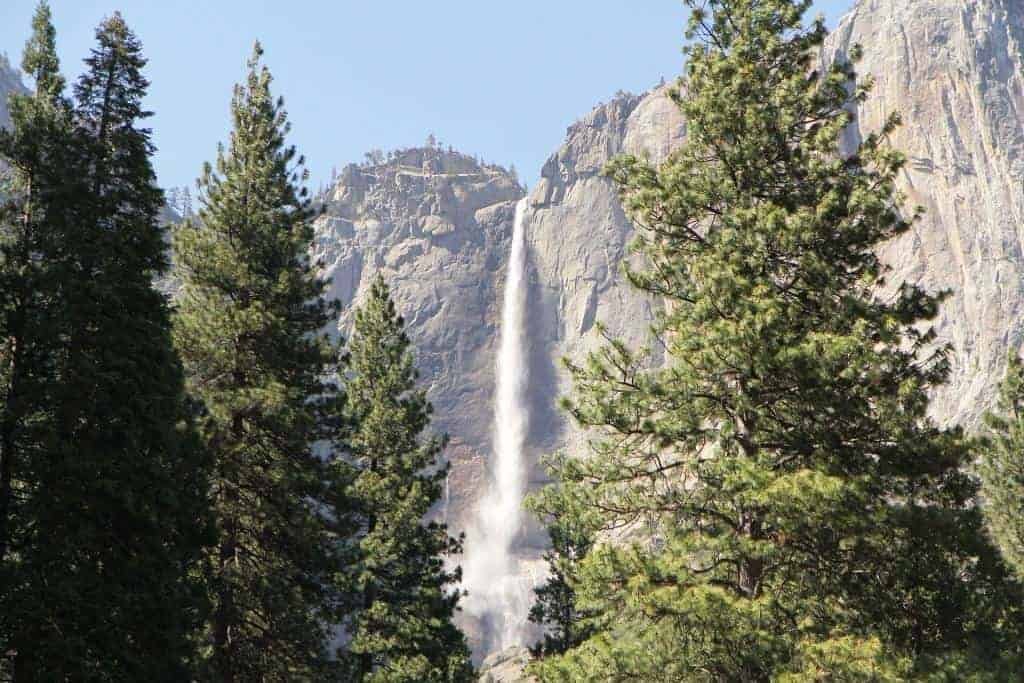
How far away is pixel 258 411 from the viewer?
53.2 ft

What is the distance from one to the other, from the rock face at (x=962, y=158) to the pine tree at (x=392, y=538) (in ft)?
217

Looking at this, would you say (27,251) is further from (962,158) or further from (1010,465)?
(962,158)

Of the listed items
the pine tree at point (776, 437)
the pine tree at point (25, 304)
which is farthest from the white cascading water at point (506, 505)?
the pine tree at point (776, 437)

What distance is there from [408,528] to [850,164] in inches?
595

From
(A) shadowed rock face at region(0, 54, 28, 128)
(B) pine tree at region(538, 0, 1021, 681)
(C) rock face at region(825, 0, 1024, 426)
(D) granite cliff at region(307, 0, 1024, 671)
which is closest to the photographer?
(B) pine tree at region(538, 0, 1021, 681)

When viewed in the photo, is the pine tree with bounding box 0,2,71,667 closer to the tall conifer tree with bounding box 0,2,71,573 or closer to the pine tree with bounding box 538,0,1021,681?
the tall conifer tree with bounding box 0,2,71,573

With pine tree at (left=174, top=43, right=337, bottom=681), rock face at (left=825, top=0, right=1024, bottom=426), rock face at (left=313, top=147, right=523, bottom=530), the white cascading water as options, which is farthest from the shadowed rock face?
pine tree at (left=174, top=43, right=337, bottom=681)

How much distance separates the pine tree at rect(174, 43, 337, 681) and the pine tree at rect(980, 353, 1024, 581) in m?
17.8

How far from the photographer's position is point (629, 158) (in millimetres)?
11008

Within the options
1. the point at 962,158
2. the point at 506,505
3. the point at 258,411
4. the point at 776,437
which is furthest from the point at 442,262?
the point at 776,437

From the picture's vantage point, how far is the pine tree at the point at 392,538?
21469mm

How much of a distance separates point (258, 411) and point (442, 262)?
97239 millimetres

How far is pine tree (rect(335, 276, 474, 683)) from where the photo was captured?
70.4 ft

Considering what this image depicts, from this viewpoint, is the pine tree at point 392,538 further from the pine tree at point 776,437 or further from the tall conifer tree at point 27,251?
the pine tree at point 776,437
